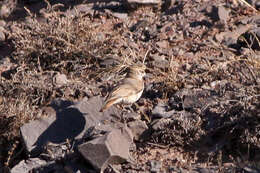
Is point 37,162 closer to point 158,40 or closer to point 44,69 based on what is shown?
point 44,69

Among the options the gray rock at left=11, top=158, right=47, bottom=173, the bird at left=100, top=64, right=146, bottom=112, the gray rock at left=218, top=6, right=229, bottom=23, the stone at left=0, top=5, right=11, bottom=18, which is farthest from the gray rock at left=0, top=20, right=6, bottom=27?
the gray rock at left=11, top=158, right=47, bottom=173

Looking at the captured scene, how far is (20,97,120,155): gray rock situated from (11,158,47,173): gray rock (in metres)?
0.23

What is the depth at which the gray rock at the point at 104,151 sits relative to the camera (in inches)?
292

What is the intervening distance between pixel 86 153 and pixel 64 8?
482 cm

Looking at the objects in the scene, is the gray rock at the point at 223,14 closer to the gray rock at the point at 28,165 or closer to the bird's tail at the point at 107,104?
the bird's tail at the point at 107,104

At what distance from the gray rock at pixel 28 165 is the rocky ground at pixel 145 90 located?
0.01 meters

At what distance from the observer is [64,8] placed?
11703mm

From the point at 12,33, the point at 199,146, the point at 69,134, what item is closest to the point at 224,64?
the point at 199,146

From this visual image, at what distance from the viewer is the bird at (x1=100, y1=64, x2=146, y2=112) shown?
26.7 feet

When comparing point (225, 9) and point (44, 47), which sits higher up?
point (225, 9)

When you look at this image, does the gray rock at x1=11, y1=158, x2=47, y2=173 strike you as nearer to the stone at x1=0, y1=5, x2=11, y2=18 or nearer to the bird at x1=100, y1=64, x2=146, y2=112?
the bird at x1=100, y1=64, x2=146, y2=112

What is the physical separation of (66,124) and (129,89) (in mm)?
985

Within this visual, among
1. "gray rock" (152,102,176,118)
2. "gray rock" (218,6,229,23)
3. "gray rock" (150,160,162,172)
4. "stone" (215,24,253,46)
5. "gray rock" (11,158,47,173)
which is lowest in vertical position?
"gray rock" (11,158,47,173)

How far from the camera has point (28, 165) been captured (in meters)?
8.14
